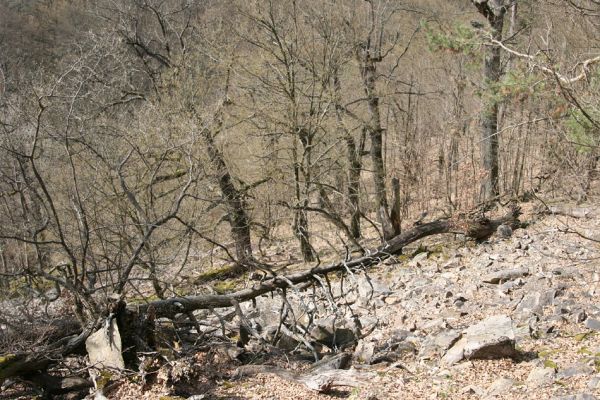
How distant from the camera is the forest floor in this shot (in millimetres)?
4703

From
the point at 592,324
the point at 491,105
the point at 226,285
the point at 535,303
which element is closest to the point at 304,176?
the point at 226,285

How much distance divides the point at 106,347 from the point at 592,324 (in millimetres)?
4599

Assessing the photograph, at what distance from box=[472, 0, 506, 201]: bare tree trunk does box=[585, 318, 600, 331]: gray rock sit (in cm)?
576

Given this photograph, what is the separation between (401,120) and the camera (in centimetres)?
1547

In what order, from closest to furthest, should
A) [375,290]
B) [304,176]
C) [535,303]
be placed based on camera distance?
[535,303]
[375,290]
[304,176]

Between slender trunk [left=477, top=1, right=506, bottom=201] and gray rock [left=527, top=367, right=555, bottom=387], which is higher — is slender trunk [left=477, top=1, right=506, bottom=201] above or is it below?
above

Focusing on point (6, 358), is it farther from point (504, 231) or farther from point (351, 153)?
point (351, 153)

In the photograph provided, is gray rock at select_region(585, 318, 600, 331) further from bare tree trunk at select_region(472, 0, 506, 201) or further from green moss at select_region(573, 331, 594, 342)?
bare tree trunk at select_region(472, 0, 506, 201)

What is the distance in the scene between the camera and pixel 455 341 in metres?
5.64

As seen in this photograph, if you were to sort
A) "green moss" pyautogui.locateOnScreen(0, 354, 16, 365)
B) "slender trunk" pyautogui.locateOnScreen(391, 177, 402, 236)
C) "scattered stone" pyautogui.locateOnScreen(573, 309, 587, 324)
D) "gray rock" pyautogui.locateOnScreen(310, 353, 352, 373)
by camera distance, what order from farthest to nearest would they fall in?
"slender trunk" pyautogui.locateOnScreen(391, 177, 402, 236) → "scattered stone" pyautogui.locateOnScreen(573, 309, 587, 324) → "gray rock" pyautogui.locateOnScreen(310, 353, 352, 373) → "green moss" pyautogui.locateOnScreen(0, 354, 16, 365)

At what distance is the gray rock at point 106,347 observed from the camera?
5.06 meters

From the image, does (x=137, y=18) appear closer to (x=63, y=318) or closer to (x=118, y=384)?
(x=63, y=318)

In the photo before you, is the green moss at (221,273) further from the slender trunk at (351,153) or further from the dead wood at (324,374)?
the dead wood at (324,374)

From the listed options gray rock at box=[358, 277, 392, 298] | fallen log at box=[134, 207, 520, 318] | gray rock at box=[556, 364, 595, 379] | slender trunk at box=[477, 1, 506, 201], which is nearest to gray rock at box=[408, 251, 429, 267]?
fallen log at box=[134, 207, 520, 318]
